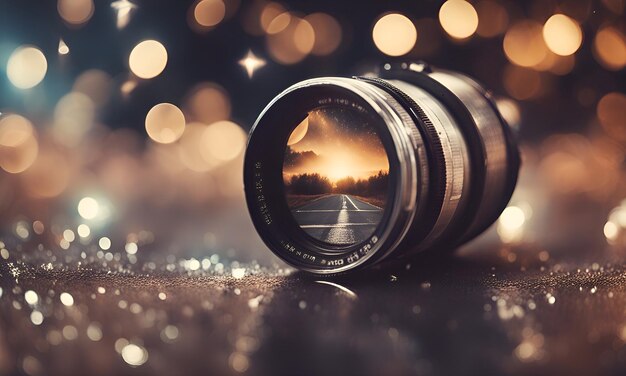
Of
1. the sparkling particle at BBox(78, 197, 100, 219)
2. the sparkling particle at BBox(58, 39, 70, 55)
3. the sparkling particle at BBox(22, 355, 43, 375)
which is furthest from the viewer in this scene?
the sparkling particle at BBox(78, 197, 100, 219)

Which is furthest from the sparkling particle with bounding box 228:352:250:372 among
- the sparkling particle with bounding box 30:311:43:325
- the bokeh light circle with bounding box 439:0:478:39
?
the bokeh light circle with bounding box 439:0:478:39

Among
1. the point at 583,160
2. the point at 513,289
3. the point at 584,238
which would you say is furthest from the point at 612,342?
the point at 583,160

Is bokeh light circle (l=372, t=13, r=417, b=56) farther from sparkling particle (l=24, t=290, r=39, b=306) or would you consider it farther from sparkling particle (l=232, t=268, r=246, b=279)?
sparkling particle (l=24, t=290, r=39, b=306)

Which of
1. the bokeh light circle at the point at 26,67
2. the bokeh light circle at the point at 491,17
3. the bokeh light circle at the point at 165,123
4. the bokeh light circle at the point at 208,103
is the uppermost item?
the bokeh light circle at the point at 491,17

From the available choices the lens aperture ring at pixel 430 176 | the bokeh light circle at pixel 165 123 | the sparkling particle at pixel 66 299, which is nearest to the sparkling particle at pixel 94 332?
the sparkling particle at pixel 66 299

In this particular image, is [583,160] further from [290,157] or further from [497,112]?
[290,157]

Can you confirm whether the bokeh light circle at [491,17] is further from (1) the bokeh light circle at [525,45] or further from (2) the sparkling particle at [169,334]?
(2) the sparkling particle at [169,334]
